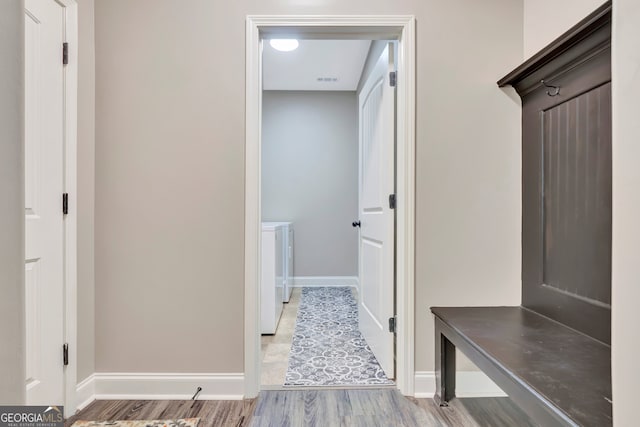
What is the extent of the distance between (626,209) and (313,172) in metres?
4.03

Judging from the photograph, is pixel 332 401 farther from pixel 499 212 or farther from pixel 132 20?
pixel 132 20

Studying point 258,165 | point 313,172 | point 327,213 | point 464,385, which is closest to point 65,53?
point 258,165

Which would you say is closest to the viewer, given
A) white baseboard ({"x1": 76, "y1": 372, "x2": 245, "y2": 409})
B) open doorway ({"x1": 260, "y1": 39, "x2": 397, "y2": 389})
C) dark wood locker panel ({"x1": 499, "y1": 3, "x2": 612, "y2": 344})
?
dark wood locker panel ({"x1": 499, "y1": 3, "x2": 612, "y2": 344})

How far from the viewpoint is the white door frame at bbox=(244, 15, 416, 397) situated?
1788mm

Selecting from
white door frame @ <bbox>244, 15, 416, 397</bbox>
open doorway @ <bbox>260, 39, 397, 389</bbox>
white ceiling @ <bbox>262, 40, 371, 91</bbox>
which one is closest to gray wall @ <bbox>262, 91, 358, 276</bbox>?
open doorway @ <bbox>260, 39, 397, 389</bbox>

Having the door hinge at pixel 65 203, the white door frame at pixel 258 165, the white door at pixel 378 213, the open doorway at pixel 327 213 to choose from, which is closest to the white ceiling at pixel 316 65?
the open doorway at pixel 327 213

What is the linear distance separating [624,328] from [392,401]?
143cm

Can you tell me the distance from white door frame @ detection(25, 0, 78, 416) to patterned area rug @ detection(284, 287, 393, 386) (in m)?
1.07

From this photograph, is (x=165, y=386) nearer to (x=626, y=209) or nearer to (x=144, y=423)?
(x=144, y=423)

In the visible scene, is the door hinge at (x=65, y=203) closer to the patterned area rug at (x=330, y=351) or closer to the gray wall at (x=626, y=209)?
the patterned area rug at (x=330, y=351)

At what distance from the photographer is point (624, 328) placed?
557 mm
